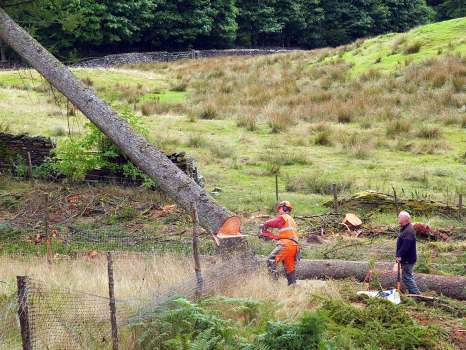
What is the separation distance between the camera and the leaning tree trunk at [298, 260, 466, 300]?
31.6ft

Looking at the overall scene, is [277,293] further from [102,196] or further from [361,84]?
Result: [361,84]

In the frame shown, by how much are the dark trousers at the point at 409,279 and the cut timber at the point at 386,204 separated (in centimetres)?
430

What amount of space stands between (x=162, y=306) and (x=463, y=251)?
6111 mm

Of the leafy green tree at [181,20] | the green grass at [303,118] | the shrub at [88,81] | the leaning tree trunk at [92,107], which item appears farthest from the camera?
the leafy green tree at [181,20]

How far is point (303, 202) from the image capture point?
15.0m

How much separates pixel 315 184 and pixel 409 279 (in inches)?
266

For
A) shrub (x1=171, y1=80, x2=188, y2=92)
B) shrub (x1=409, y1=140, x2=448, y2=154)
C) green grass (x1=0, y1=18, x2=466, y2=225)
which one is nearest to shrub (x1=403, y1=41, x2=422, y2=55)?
green grass (x1=0, y1=18, x2=466, y2=225)

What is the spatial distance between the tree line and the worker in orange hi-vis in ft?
107

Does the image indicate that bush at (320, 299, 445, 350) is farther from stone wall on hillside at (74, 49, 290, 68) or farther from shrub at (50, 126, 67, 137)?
stone wall on hillside at (74, 49, 290, 68)

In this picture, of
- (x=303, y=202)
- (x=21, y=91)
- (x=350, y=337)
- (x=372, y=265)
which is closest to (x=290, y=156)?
(x=303, y=202)

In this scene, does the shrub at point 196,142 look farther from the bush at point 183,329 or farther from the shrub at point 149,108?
the bush at point 183,329

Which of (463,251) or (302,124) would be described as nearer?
(463,251)

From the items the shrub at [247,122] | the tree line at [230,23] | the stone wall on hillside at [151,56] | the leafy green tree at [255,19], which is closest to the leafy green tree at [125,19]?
the tree line at [230,23]

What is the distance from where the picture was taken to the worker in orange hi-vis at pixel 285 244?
9.86m
